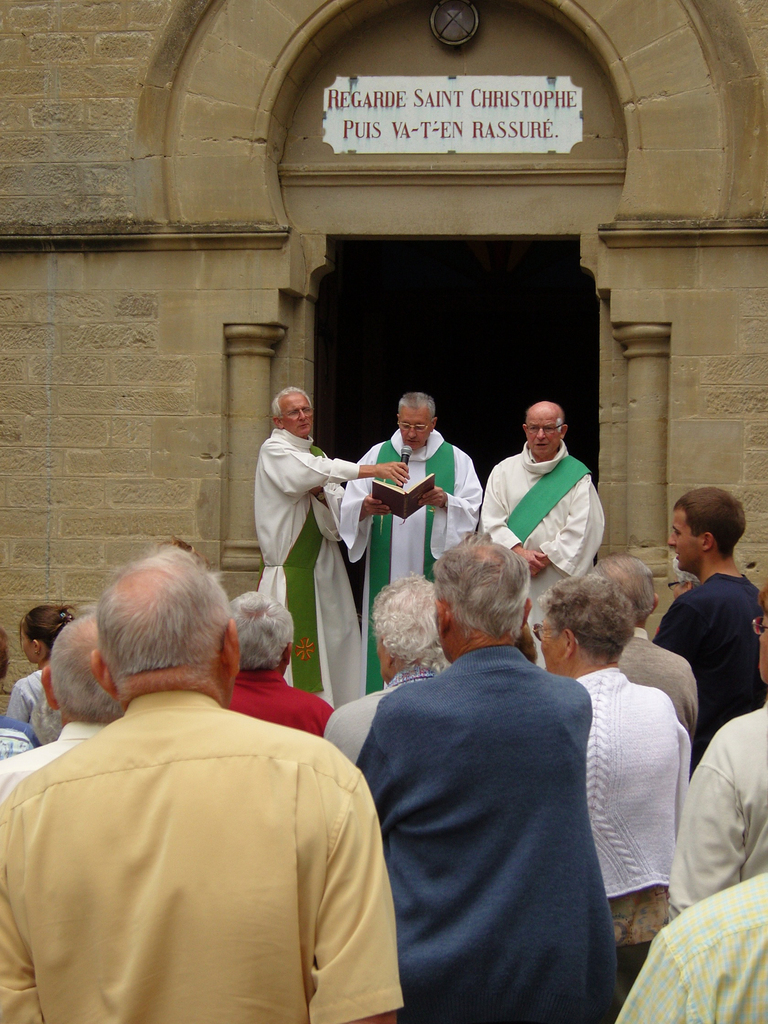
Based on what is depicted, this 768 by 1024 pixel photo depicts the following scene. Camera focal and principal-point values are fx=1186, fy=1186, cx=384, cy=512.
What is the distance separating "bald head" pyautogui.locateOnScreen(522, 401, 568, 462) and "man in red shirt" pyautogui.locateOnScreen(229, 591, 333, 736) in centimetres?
299

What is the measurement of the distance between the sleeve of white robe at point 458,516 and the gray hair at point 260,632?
292 centimetres

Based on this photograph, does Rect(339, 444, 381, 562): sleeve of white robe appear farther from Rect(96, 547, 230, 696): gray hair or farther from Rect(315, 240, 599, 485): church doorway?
Rect(96, 547, 230, 696): gray hair

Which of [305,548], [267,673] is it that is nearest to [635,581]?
[267,673]

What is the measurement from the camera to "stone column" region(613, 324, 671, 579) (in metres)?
6.46

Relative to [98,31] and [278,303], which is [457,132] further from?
[98,31]

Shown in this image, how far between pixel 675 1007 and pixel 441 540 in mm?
5031

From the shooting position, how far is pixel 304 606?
20.8ft

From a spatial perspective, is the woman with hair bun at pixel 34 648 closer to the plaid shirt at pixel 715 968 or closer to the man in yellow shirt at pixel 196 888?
the man in yellow shirt at pixel 196 888

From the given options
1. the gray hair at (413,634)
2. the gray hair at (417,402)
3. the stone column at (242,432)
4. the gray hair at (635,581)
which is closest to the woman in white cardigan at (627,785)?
the gray hair at (413,634)

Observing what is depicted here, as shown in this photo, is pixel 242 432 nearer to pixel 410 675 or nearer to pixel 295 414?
pixel 295 414

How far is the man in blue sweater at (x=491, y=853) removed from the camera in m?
2.17

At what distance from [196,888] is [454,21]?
6124 mm

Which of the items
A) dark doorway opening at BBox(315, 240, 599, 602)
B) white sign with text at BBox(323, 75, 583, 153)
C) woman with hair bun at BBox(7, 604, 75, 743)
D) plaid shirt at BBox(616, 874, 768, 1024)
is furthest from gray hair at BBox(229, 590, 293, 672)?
dark doorway opening at BBox(315, 240, 599, 602)

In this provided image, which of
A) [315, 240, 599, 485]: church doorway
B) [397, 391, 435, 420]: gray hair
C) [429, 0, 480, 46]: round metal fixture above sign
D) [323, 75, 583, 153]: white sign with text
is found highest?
[429, 0, 480, 46]: round metal fixture above sign
